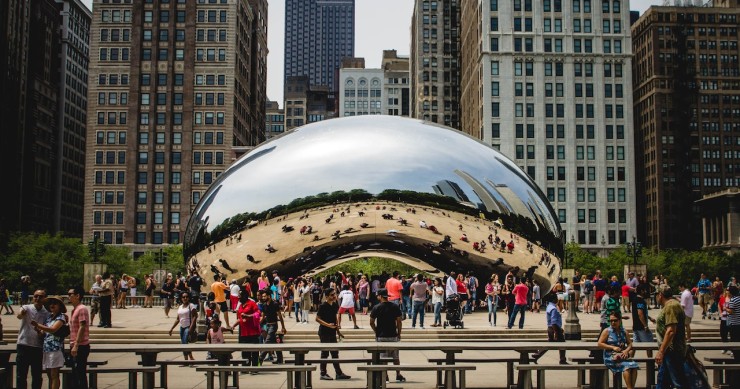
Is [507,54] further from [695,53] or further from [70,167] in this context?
[70,167]

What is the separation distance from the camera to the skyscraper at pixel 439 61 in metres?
106

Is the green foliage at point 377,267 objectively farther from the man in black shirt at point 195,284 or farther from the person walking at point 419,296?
the man in black shirt at point 195,284

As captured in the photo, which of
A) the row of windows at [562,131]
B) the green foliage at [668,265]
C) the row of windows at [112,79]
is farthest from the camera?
the row of windows at [112,79]

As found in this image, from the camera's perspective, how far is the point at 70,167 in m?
117

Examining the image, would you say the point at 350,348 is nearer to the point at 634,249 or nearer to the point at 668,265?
the point at 634,249

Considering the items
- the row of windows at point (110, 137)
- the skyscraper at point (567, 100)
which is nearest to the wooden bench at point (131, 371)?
the skyscraper at point (567, 100)

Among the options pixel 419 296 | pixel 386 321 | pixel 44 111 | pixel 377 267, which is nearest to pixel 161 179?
pixel 377 267

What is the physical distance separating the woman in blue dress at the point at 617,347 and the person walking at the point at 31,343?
7.23 metres

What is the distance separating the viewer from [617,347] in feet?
30.7

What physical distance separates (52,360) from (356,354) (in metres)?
6.87

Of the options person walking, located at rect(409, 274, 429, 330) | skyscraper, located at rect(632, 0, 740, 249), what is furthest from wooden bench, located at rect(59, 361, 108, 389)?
skyscraper, located at rect(632, 0, 740, 249)

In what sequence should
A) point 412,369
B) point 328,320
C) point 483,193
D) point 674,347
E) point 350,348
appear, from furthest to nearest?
point 328,320, point 483,193, point 412,369, point 350,348, point 674,347

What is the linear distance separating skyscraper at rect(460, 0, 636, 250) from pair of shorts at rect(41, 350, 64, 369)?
2827 inches

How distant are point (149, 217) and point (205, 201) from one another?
74.7 meters
